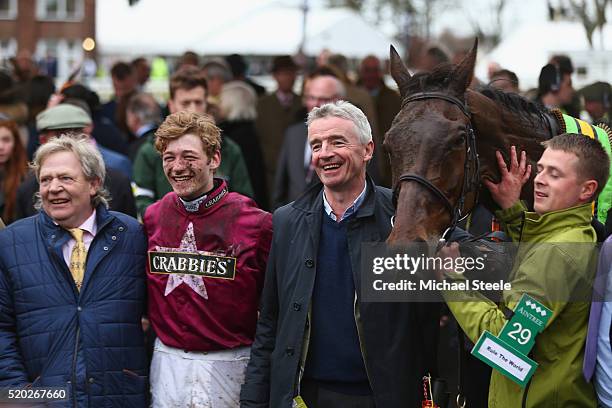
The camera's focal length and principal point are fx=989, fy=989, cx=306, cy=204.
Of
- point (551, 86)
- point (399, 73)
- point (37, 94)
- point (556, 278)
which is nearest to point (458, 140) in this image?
point (399, 73)

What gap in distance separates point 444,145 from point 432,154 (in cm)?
8

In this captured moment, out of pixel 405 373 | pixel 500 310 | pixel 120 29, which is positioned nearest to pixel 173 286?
pixel 405 373

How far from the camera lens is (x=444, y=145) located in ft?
13.5

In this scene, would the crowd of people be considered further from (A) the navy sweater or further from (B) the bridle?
(B) the bridle

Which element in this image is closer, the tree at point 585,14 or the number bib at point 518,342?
the number bib at point 518,342

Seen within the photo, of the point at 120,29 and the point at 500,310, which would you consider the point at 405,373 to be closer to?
the point at 500,310

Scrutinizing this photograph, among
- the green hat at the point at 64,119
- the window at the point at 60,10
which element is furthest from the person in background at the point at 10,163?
the window at the point at 60,10

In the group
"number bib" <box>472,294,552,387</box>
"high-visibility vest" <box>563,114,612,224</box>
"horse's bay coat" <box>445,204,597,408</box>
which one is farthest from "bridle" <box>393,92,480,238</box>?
"high-visibility vest" <box>563,114,612,224</box>

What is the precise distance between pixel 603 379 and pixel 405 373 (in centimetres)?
82

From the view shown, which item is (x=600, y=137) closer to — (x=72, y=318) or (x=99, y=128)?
(x=72, y=318)

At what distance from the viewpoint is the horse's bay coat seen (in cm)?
392

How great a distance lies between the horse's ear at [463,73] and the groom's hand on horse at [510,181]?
1.29 feet

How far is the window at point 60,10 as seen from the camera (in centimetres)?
5497

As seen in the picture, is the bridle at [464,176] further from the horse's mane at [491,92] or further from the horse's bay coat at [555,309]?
the horse's bay coat at [555,309]
